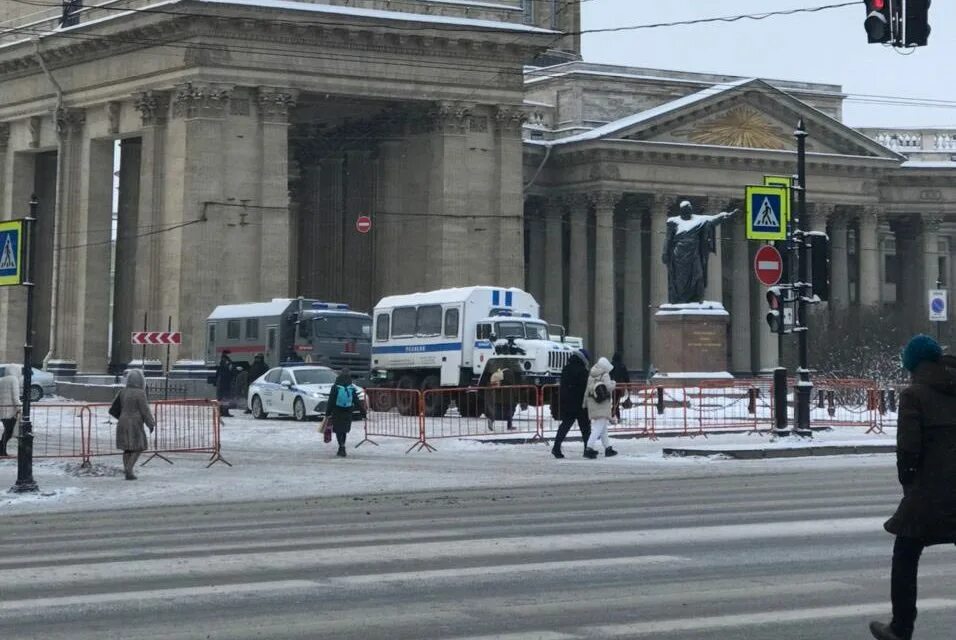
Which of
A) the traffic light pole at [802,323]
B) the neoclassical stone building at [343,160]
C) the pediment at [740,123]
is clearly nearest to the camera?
the traffic light pole at [802,323]

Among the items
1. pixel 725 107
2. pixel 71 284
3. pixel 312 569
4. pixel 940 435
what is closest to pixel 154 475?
pixel 312 569

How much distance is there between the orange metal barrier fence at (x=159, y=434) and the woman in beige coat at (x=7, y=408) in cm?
46

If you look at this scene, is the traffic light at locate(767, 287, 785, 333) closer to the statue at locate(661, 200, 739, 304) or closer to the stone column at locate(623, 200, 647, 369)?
the statue at locate(661, 200, 739, 304)

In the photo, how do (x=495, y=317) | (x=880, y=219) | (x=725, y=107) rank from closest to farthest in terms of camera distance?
(x=495, y=317) < (x=725, y=107) < (x=880, y=219)

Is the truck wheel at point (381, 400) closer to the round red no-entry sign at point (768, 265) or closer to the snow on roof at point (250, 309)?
the round red no-entry sign at point (768, 265)

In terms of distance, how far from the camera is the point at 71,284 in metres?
66.1

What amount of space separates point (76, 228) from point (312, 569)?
54.0 metres

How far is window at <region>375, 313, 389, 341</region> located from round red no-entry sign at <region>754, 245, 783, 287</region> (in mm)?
19820

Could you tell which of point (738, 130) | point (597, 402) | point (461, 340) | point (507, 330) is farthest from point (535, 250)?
point (597, 402)

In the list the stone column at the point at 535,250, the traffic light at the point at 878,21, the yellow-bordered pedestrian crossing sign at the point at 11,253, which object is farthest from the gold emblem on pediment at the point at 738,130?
the yellow-bordered pedestrian crossing sign at the point at 11,253

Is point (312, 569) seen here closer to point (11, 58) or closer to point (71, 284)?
point (71, 284)

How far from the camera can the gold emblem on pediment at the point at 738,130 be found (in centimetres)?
8300

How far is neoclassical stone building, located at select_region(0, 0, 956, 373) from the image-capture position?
6062cm

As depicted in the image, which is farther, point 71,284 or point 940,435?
point 71,284
